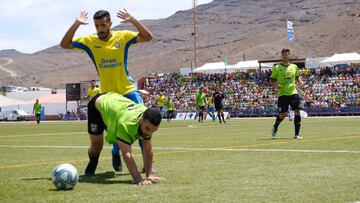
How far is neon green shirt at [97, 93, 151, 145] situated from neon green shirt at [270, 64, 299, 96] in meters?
9.70

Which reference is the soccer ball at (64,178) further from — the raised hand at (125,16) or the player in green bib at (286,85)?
the player in green bib at (286,85)

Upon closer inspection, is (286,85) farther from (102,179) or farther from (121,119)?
(121,119)

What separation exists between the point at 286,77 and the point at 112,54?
28.9 ft

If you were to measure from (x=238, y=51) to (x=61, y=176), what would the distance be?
151713 millimetres

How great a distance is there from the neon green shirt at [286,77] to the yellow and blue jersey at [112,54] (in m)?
8.62

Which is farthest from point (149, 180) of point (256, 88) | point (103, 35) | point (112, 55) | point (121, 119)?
point (256, 88)

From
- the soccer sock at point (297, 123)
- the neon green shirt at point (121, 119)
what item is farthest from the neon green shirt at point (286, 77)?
the neon green shirt at point (121, 119)

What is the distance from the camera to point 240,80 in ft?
209

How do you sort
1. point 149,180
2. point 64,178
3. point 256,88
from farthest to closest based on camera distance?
point 256,88 < point 149,180 < point 64,178

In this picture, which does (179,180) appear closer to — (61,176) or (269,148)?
(61,176)

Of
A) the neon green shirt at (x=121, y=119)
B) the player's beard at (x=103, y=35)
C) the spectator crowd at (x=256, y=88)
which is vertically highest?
the player's beard at (x=103, y=35)

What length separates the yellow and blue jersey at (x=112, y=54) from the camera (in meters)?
9.80

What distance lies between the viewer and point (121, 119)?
8203 millimetres

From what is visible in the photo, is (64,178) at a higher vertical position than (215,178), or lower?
higher
